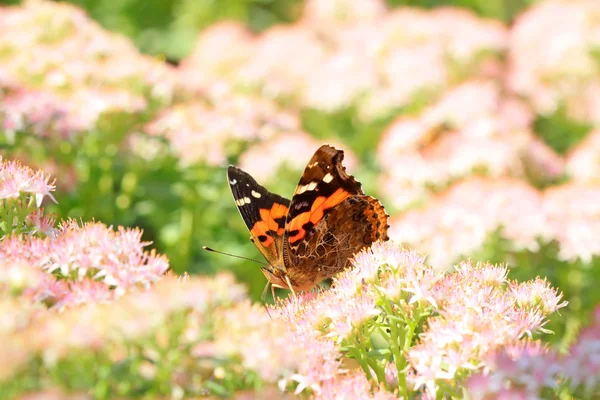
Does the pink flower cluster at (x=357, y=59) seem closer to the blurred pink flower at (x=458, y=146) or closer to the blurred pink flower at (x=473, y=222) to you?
the blurred pink flower at (x=458, y=146)

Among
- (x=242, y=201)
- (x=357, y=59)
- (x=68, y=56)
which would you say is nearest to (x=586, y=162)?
(x=357, y=59)

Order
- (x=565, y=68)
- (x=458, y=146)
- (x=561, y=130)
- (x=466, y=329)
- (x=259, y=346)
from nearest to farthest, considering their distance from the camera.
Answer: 1. (x=259, y=346)
2. (x=466, y=329)
3. (x=458, y=146)
4. (x=565, y=68)
5. (x=561, y=130)

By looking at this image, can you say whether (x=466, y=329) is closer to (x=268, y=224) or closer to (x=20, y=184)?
(x=268, y=224)

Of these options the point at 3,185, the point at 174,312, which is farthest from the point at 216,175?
the point at 174,312

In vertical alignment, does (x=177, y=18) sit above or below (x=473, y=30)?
below

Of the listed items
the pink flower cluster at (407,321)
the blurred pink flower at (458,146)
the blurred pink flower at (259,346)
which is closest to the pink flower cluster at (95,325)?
the blurred pink flower at (259,346)

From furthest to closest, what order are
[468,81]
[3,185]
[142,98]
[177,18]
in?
1. [177,18]
2. [468,81]
3. [142,98]
4. [3,185]

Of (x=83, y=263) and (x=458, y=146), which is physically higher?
(x=458, y=146)

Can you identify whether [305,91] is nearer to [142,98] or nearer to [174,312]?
[142,98]

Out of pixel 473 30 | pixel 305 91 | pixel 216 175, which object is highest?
pixel 473 30
